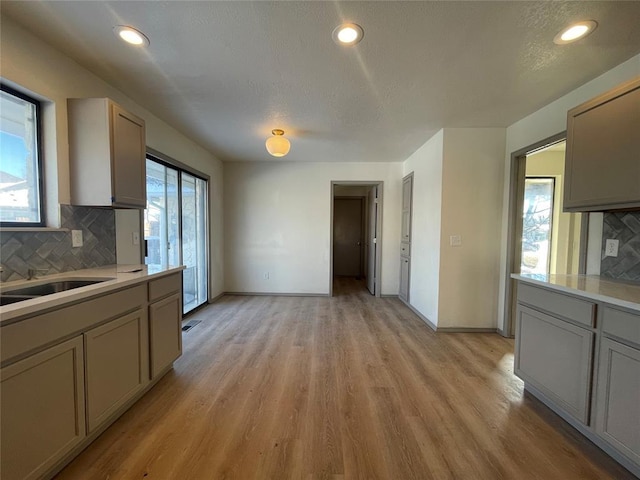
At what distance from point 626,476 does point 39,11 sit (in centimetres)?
406

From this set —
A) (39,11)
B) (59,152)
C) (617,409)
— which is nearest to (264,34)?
(39,11)

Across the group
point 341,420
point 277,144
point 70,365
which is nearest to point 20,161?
point 70,365

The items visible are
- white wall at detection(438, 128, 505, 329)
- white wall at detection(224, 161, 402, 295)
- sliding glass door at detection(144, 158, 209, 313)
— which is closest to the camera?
sliding glass door at detection(144, 158, 209, 313)

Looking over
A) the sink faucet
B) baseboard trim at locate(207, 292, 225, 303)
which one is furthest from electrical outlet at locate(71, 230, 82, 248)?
baseboard trim at locate(207, 292, 225, 303)

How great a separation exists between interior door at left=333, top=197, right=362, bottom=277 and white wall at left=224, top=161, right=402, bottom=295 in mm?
2230

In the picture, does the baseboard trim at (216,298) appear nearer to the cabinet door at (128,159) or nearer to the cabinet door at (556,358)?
the cabinet door at (128,159)

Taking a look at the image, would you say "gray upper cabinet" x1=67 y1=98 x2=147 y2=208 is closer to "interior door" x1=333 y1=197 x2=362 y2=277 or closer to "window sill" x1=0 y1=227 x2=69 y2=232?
"window sill" x1=0 y1=227 x2=69 y2=232

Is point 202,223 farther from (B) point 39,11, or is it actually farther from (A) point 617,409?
(A) point 617,409

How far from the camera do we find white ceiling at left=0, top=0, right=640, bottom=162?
1486mm

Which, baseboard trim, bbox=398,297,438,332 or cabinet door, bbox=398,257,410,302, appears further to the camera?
cabinet door, bbox=398,257,410,302

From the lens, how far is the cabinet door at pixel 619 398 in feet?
4.35

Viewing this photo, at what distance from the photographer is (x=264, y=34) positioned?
1666 mm

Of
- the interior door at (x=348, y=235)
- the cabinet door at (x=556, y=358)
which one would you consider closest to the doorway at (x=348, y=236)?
the interior door at (x=348, y=235)

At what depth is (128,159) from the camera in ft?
6.93
